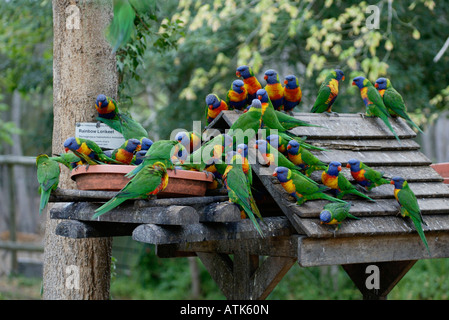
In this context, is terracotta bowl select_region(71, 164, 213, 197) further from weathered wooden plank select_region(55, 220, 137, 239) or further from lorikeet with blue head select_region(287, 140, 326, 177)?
lorikeet with blue head select_region(287, 140, 326, 177)

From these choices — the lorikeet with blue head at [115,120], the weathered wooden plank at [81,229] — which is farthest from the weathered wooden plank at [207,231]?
the lorikeet with blue head at [115,120]

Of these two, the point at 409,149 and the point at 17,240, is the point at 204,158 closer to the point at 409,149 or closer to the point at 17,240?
the point at 409,149

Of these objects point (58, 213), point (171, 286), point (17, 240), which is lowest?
point (171, 286)

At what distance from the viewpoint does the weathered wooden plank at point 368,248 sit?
9.08ft

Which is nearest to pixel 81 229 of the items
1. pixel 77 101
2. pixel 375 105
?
pixel 77 101

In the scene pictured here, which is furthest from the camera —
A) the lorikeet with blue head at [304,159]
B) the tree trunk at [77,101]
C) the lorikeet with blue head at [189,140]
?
the tree trunk at [77,101]

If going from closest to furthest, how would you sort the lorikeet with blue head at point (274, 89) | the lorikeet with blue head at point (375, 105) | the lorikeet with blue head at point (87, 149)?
the lorikeet with blue head at point (87, 149) → the lorikeet with blue head at point (274, 89) → the lorikeet with blue head at point (375, 105)

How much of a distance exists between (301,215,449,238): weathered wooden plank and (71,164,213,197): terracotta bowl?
0.64 meters

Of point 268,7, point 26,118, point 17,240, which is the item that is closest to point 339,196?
point 268,7

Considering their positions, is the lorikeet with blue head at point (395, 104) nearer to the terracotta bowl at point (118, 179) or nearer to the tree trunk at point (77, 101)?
the terracotta bowl at point (118, 179)

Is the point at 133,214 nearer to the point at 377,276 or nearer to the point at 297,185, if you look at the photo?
the point at 297,185

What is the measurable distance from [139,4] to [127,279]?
7.67 meters

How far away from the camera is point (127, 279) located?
9172 millimetres

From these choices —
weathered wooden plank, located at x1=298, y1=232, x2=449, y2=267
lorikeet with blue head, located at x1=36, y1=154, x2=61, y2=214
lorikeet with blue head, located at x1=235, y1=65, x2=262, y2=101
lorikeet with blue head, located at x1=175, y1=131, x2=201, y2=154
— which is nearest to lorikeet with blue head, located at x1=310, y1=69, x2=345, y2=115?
lorikeet with blue head, located at x1=235, y1=65, x2=262, y2=101
